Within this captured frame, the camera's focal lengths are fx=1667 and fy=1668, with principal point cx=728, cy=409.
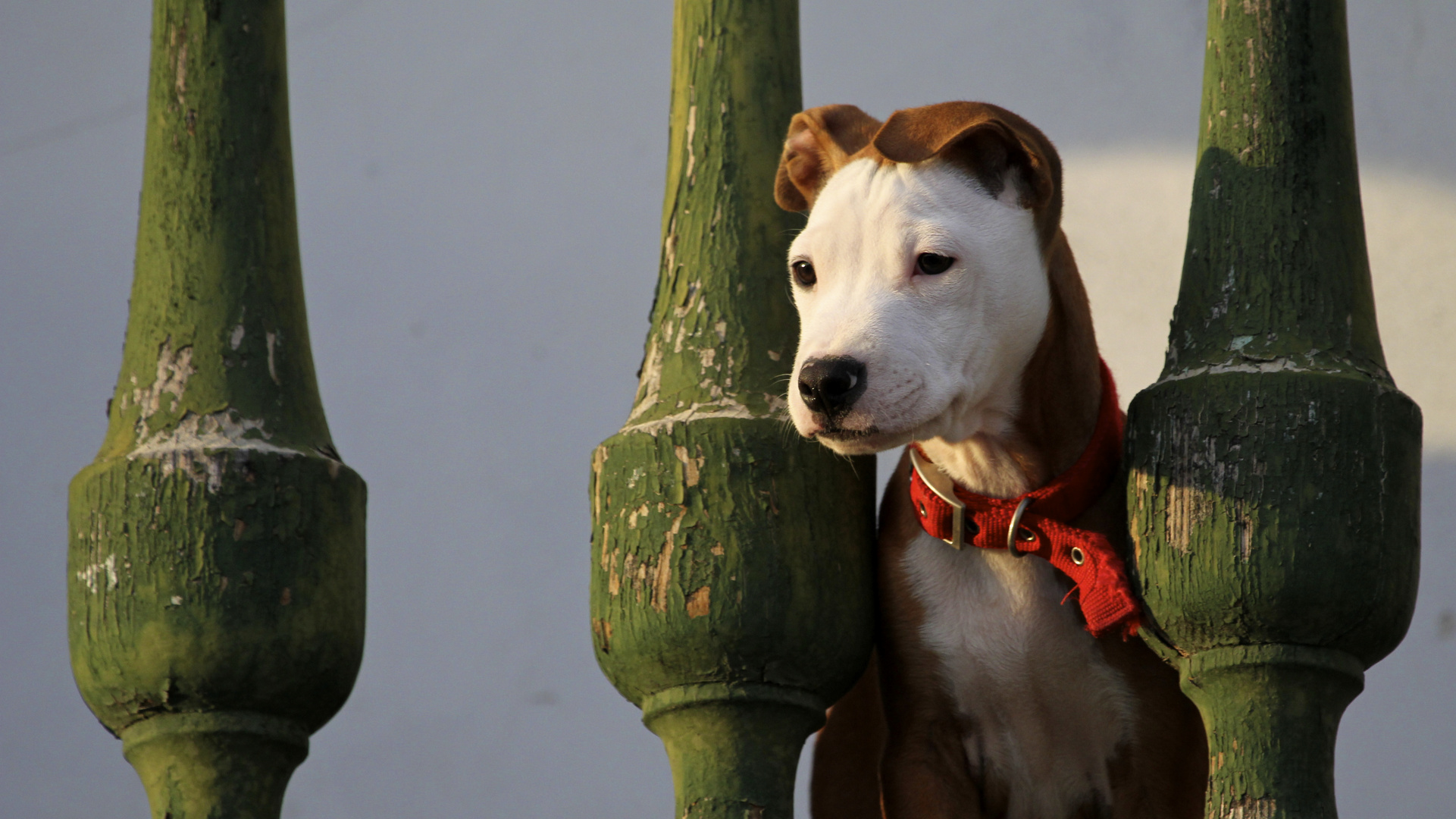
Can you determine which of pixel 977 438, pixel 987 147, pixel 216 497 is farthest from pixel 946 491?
pixel 216 497

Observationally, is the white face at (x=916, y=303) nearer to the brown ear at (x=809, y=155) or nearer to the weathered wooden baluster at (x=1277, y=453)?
the brown ear at (x=809, y=155)

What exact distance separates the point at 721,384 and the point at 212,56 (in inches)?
33.8

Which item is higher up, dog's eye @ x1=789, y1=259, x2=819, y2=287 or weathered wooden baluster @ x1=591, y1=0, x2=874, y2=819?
dog's eye @ x1=789, y1=259, x2=819, y2=287

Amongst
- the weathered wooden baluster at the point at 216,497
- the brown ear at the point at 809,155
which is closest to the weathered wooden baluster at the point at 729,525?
the brown ear at the point at 809,155

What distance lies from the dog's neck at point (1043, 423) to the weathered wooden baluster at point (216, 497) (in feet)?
2.77

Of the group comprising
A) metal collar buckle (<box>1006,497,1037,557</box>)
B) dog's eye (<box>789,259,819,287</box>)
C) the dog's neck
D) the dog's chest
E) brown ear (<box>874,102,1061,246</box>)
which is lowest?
the dog's chest

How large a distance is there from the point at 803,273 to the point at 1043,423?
1.29 ft

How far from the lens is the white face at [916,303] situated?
6.62 feet

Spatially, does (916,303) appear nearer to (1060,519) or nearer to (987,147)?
(987,147)

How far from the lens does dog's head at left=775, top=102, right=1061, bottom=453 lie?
79.4 inches

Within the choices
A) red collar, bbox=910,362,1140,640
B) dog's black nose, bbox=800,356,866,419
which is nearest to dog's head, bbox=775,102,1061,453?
dog's black nose, bbox=800,356,866,419

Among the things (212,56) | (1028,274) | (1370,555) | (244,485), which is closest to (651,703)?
(244,485)

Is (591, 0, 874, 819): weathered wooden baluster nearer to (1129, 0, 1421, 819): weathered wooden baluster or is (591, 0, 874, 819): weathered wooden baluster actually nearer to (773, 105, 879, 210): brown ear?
(773, 105, 879, 210): brown ear

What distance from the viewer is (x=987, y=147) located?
220cm
